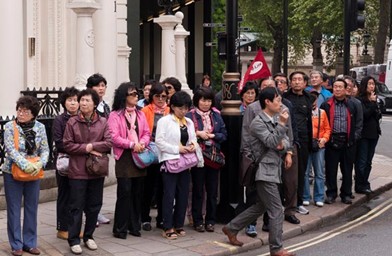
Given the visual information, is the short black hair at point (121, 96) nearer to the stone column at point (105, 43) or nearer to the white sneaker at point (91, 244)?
the white sneaker at point (91, 244)

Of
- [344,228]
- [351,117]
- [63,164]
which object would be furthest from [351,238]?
[63,164]

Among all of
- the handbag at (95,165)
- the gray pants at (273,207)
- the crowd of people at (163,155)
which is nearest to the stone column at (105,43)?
the crowd of people at (163,155)

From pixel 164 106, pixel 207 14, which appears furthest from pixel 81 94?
pixel 207 14

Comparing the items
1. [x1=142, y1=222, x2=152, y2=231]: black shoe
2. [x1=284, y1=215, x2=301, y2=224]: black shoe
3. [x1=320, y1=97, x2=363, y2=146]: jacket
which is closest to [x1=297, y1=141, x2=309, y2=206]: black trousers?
[x1=284, y1=215, x2=301, y2=224]: black shoe

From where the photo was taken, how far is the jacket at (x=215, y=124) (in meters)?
9.49

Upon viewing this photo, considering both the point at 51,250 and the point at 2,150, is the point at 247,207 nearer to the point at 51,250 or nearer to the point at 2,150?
the point at 51,250

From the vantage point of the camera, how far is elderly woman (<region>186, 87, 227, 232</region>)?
31.1 feet

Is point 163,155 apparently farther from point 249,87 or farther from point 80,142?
point 249,87

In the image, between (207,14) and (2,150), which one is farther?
(207,14)

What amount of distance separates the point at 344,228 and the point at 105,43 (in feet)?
20.0

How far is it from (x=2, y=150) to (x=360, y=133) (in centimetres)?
556

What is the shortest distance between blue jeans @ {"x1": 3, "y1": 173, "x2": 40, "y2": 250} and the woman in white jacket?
1652 millimetres

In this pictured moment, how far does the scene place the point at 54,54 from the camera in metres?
16.0

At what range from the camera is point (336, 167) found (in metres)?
11.8
